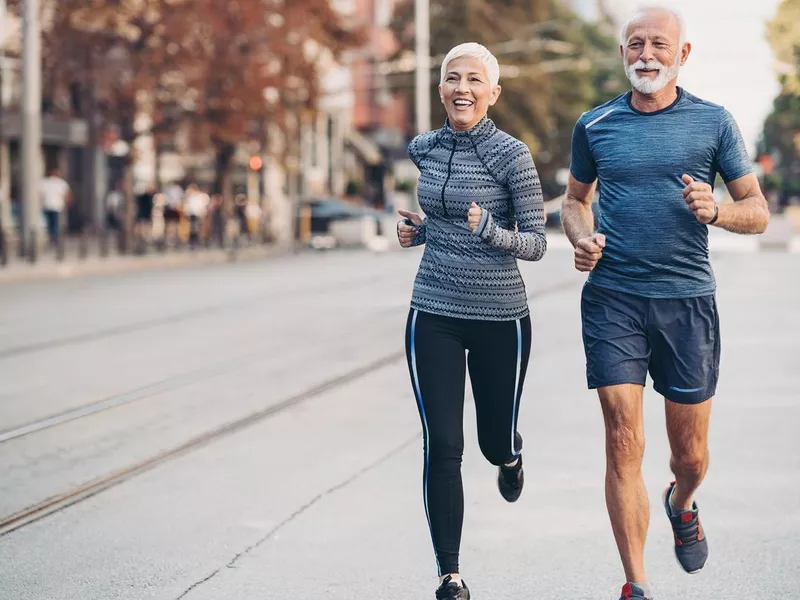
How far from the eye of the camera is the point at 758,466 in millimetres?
7523

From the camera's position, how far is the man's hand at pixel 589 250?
4.73 m

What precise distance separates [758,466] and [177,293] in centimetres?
1453

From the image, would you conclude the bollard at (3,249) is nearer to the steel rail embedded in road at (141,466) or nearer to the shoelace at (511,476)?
the steel rail embedded in road at (141,466)

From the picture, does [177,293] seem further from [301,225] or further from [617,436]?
[301,225]

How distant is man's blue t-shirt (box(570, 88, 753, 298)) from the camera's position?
15.7 ft

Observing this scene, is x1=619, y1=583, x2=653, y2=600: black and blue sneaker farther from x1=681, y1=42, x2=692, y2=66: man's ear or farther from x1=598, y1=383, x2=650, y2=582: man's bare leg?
x1=681, y1=42, x2=692, y2=66: man's ear

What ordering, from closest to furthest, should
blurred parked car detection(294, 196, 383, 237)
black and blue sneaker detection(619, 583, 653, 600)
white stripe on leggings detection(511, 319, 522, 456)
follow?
black and blue sneaker detection(619, 583, 653, 600) < white stripe on leggings detection(511, 319, 522, 456) < blurred parked car detection(294, 196, 383, 237)

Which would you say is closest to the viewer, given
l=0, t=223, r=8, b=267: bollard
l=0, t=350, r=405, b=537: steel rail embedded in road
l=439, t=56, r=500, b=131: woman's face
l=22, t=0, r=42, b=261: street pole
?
l=439, t=56, r=500, b=131: woman's face

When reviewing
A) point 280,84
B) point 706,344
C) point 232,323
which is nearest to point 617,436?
point 706,344

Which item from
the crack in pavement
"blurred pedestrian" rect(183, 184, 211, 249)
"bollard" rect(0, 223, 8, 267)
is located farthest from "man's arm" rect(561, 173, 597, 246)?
"blurred pedestrian" rect(183, 184, 211, 249)

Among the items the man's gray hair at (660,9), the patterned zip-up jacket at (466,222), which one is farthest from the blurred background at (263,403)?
the man's gray hair at (660,9)

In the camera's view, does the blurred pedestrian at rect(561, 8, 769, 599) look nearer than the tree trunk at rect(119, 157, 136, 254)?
Yes

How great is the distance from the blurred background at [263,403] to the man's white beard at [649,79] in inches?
66.1

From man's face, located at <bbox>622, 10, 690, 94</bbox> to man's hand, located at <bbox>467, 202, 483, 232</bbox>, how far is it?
0.62 m
